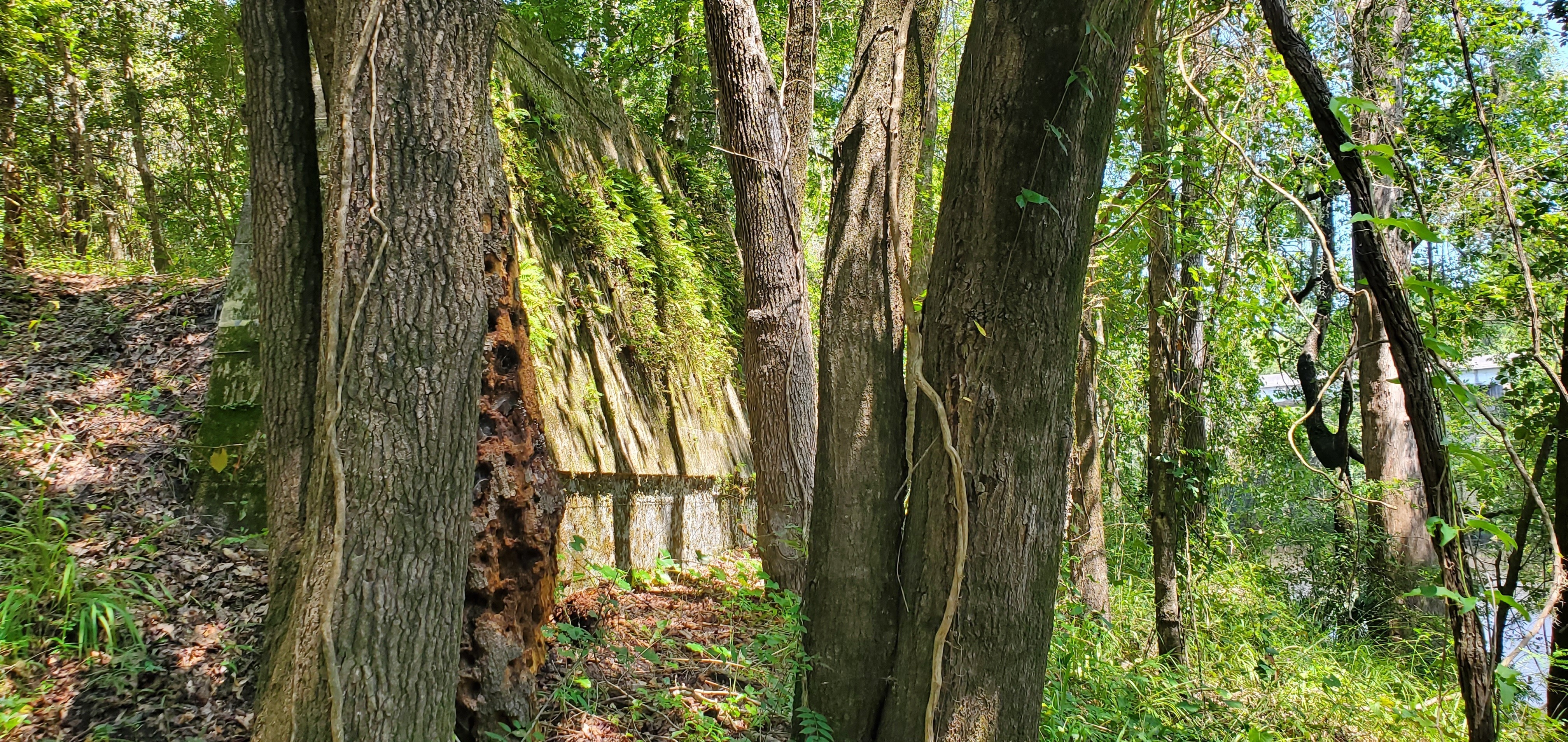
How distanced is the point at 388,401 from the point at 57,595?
2.19 meters

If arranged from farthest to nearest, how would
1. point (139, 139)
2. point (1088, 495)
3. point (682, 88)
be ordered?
point (682, 88) → point (139, 139) → point (1088, 495)

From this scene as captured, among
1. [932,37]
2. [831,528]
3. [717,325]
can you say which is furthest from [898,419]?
[717,325]

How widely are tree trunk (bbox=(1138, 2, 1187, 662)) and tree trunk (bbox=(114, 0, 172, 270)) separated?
30.7 ft

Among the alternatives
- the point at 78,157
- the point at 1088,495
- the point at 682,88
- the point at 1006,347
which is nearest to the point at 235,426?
the point at 1006,347

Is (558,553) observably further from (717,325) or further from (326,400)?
(717,325)

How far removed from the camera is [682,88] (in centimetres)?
1144

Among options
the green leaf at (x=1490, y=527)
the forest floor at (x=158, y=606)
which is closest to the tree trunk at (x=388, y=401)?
the forest floor at (x=158, y=606)

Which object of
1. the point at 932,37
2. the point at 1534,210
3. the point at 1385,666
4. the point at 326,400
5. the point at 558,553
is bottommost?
the point at 1385,666

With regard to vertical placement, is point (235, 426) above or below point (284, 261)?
below

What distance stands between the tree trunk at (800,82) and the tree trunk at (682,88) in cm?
510

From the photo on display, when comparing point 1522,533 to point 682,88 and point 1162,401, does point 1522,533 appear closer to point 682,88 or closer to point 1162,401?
point 1162,401

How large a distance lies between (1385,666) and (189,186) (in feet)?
45.7

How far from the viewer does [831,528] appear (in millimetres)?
2715

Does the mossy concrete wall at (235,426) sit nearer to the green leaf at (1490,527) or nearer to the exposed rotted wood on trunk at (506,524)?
the exposed rotted wood on trunk at (506,524)
